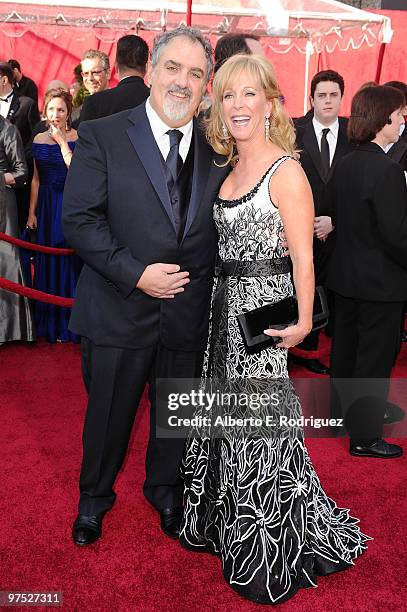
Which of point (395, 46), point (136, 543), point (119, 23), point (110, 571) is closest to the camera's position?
point (110, 571)

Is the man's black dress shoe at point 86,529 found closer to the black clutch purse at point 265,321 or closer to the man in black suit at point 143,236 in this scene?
the man in black suit at point 143,236

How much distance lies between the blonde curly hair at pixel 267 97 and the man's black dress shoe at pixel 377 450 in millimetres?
1752

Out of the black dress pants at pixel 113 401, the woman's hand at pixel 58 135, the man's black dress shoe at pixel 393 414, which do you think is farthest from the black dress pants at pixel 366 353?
the woman's hand at pixel 58 135

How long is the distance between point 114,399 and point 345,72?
35.3 ft

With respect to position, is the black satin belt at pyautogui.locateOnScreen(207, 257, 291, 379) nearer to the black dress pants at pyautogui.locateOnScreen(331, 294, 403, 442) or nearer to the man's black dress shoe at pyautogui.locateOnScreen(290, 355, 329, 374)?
the black dress pants at pyautogui.locateOnScreen(331, 294, 403, 442)

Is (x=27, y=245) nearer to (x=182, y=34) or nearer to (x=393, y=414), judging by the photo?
(x=182, y=34)

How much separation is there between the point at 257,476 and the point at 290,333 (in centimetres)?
53

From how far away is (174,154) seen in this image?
2391 mm

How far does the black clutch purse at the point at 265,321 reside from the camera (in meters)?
2.27

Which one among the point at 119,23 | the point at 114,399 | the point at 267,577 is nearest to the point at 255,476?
the point at 267,577

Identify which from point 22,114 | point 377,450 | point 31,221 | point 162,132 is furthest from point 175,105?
point 22,114

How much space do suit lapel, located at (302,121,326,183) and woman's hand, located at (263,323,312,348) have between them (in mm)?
2333

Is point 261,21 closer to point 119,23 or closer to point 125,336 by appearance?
point 119,23

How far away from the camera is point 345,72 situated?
38.9 ft
